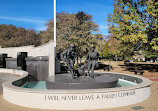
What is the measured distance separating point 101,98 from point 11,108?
4132mm

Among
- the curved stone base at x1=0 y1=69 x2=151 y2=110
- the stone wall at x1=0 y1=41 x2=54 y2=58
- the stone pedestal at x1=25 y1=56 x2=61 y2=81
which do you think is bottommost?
the curved stone base at x1=0 y1=69 x2=151 y2=110

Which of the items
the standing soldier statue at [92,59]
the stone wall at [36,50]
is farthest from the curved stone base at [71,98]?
the stone wall at [36,50]

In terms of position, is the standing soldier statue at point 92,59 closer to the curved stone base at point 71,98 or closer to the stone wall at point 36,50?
the curved stone base at point 71,98

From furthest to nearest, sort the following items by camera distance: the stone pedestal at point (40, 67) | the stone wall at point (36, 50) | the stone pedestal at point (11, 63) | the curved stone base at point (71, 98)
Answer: the stone pedestal at point (11, 63) → the stone pedestal at point (40, 67) → the stone wall at point (36, 50) → the curved stone base at point (71, 98)

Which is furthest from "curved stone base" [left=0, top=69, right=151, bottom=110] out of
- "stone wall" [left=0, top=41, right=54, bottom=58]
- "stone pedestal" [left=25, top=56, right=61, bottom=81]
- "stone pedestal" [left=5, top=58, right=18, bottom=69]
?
"stone pedestal" [left=5, top=58, right=18, bottom=69]

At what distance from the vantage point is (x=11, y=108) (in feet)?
24.0

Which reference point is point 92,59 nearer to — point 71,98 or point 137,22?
point 71,98

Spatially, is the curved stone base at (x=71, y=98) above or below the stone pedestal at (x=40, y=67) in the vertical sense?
below

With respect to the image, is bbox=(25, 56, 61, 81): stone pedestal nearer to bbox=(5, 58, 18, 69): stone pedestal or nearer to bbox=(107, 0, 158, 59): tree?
Answer: bbox=(5, 58, 18, 69): stone pedestal

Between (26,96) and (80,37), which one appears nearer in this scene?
(26,96)

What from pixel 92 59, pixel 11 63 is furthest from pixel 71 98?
pixel 11 63

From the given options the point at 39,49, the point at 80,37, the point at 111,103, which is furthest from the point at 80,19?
the point at 111,103

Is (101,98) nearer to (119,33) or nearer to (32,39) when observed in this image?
(119,33)

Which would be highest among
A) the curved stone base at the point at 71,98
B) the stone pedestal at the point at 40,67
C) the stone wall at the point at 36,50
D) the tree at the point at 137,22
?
the tree at the point at 137,22
